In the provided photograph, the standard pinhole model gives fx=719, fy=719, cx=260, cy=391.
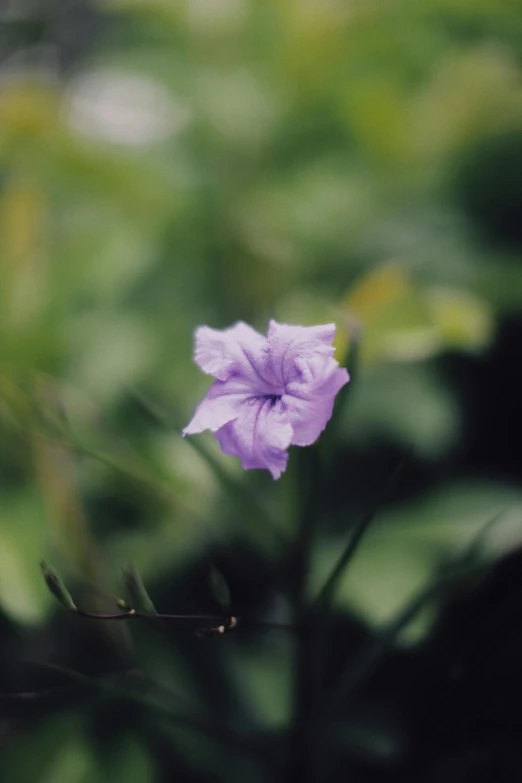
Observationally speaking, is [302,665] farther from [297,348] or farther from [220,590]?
[297,348]

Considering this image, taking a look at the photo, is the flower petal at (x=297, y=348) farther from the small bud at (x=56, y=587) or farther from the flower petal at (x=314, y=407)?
the small bud at (x=56, y=587)

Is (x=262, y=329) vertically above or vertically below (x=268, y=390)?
below

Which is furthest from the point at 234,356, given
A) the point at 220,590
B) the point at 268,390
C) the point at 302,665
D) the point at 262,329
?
the point at 262,329

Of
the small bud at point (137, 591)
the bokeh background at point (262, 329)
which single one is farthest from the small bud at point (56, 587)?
the bokeh background at point (262, 329)

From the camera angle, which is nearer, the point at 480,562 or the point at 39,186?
the point at 480,562

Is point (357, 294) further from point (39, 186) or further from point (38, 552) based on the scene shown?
point (39, 186)

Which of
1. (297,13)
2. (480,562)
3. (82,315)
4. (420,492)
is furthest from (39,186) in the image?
(480,562)

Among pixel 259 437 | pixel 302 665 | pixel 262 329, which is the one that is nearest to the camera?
pixel 259 437

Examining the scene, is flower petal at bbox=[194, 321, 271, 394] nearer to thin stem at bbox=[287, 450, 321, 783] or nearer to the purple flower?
the purple flower
